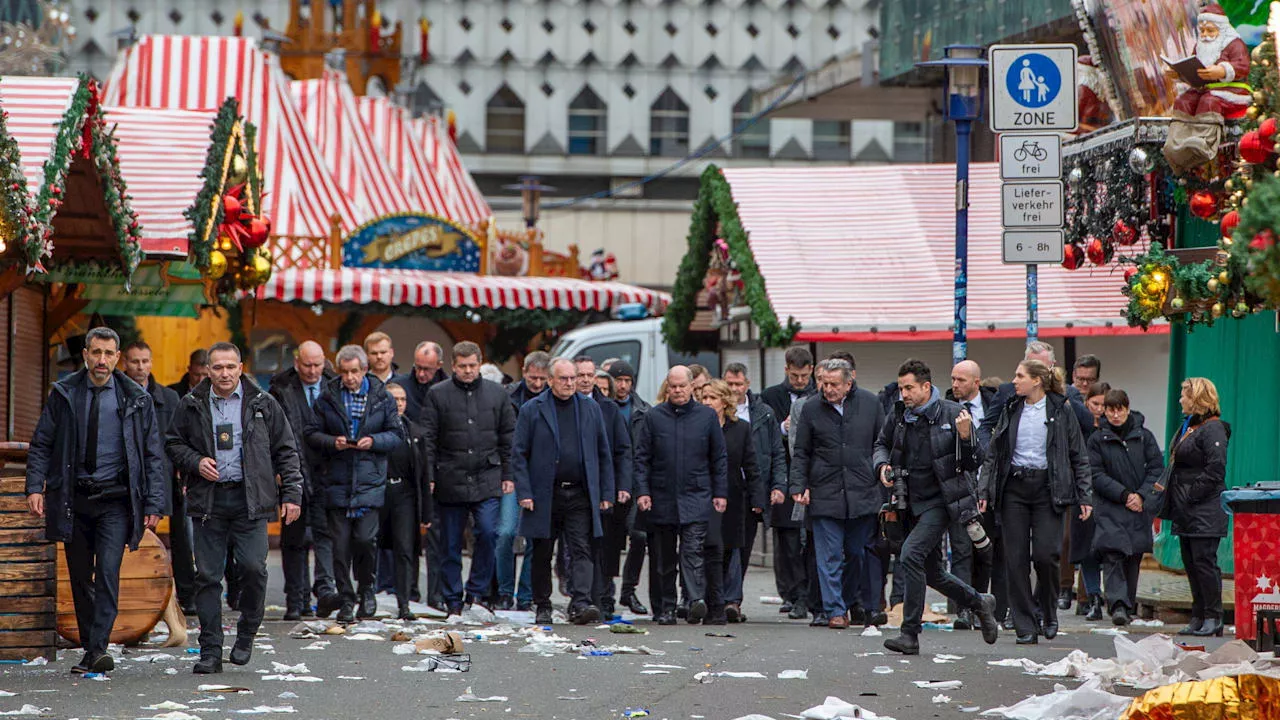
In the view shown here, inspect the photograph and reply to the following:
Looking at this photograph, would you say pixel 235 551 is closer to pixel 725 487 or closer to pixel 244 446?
pixel 244 446

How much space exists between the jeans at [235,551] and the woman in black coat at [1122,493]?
630cm

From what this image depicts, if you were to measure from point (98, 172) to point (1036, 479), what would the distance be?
6.31 metres

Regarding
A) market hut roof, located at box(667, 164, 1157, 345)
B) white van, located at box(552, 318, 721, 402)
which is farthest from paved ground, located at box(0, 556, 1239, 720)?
white van, located at box(552, 318, 721, 402)

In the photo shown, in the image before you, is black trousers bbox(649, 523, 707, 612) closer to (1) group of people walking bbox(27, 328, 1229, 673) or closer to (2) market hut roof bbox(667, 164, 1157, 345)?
(1) group of people walking bbox(27, 328, 1229, 673)

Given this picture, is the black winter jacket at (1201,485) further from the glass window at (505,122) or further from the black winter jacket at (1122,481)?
the glass window at (505,122)

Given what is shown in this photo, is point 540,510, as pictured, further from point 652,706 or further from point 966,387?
point 652,706

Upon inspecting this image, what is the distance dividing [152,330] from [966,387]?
47.4 feet

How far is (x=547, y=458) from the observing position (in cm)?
1466

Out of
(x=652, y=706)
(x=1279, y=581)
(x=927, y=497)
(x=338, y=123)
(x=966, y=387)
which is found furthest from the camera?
(x=338, y=123)

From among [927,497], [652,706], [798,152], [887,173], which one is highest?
[798,152]

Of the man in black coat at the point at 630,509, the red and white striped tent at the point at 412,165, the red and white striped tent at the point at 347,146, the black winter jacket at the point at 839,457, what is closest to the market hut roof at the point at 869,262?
the man in black coat at the point at 630,509

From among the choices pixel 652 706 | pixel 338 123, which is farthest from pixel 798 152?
pixel 652 706

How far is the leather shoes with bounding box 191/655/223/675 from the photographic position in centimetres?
1091

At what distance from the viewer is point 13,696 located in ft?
32.3
